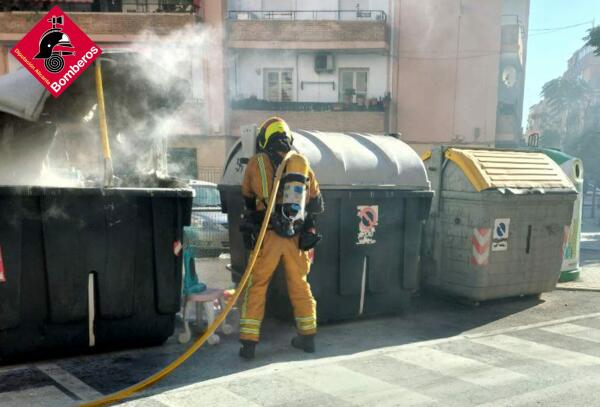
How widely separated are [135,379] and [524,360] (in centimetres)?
295

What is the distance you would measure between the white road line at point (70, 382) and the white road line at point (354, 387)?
129 centimetres

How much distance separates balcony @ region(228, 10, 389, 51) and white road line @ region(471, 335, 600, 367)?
16532mm

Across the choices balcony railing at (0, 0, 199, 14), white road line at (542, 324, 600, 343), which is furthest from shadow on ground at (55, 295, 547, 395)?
balcony railing at (0, 0, 199, 14)

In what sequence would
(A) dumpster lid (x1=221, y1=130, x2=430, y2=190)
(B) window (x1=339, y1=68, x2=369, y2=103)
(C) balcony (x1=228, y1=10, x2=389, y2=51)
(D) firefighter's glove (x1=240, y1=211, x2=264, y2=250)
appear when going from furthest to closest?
(B) window (x1=339, y1=68, x2=369, y2=103) < (C) balcony (x1=228, y1=10, x2=389, y2=51) < (A) dumpster lid (x1=221, y1=130, x2=430, y2=190) < (D) firefighter's glove (x1=240, y1=211, x2=264, y2=250)

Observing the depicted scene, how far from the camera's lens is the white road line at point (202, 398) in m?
3.45

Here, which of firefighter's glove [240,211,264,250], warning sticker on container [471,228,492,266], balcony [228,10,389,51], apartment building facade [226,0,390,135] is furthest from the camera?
apartment building facade [226,0,390,135]

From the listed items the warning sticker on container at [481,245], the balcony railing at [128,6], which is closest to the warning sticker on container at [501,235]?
the warning sticker on container at [481,245]

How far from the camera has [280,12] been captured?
21094 mm

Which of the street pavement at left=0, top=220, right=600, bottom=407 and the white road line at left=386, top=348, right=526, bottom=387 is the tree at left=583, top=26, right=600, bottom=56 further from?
the white road line at left=386, top=348, right=526, bottom=387

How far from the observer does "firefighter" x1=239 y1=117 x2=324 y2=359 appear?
173 inches

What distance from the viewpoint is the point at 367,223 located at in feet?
17.8

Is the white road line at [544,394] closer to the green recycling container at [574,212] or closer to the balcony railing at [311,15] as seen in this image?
the green recycling container at [574,212]

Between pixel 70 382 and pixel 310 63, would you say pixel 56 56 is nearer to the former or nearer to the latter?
pixel 70 382

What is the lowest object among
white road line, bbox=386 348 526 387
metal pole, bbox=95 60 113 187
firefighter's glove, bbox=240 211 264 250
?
white road line, bbox=386 348 526 387
